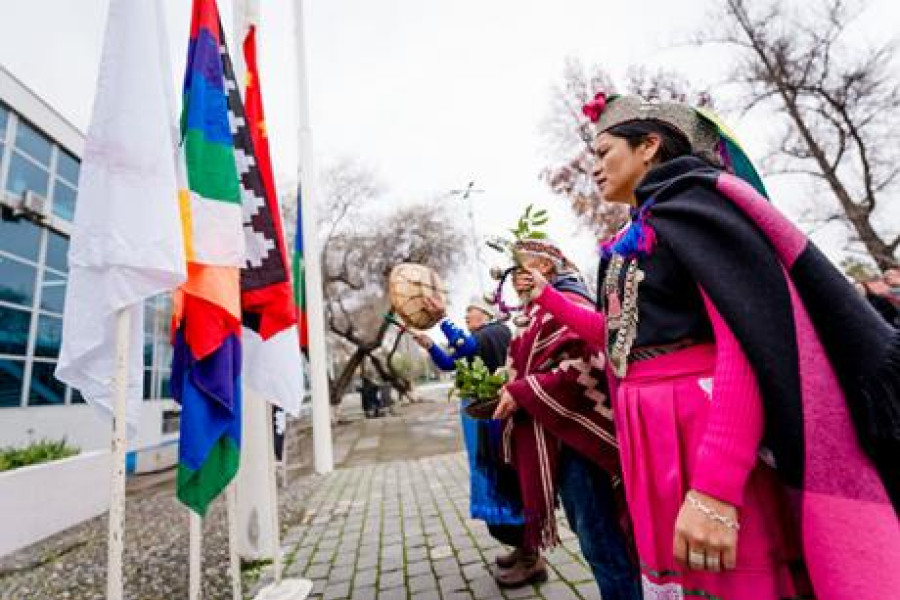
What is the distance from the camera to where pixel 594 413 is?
6.13ft

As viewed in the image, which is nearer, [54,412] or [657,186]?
[657,186]

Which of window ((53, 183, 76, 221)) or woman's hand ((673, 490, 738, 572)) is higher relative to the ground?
window ((53, 183, 76, 221))

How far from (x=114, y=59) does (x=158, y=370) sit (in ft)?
54.8

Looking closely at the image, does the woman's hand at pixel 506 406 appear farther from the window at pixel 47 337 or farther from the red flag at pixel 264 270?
the window at pixel 47 337

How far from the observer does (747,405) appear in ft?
3.36

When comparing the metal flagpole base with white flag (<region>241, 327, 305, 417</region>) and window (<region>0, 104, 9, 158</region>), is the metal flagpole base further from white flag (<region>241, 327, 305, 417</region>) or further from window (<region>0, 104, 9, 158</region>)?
window (<region>0, 104, 9, 158</region>)

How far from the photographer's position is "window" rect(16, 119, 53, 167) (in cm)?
1154

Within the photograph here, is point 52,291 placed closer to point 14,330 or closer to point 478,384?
point 14,330

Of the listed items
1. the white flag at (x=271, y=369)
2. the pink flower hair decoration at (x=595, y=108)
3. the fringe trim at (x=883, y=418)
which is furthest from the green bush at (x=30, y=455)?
the fringe trim at (x=883, y=418)

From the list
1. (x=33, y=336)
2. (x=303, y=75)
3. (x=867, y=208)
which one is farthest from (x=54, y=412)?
(x=867, y=208)

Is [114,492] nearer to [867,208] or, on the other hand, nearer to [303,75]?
[303,75]

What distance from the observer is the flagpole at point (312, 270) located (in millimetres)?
8047

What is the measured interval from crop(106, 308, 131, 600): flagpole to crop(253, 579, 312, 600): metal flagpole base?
→ 1.42m

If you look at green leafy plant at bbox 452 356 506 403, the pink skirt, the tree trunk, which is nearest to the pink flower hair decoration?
the pink skirt
